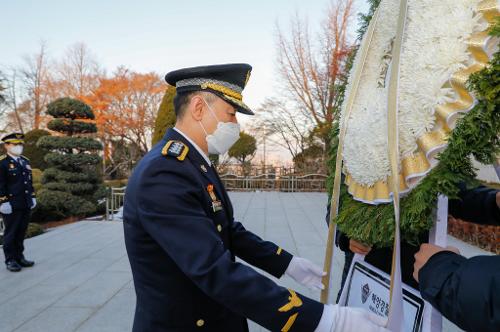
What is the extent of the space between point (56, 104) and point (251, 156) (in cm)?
1320

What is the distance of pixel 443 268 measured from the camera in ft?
3.59

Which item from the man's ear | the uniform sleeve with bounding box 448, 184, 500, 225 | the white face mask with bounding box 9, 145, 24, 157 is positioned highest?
→ the man's ear

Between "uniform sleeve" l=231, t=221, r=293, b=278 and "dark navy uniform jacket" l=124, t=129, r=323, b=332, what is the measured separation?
0.22m

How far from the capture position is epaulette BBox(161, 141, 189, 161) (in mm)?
1455

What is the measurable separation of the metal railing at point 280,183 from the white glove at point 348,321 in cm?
1522

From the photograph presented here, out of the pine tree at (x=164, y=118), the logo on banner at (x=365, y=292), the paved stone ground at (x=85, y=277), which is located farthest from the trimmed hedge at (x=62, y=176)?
the logo on banner at (x=365, y=292)

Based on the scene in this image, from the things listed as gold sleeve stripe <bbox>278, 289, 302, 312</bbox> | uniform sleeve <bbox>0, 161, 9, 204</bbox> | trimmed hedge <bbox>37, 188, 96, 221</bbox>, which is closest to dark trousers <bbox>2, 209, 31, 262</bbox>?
uniform sleeve <bbox>0, 161, 9, 204</bbox>

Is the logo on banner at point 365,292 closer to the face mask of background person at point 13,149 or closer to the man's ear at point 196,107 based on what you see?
the man's ear at point 196,107

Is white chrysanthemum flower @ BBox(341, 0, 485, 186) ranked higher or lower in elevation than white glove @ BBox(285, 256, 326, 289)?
higher

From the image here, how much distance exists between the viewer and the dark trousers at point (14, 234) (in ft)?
17.1

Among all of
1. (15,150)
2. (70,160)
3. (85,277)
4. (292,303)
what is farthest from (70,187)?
(292,303)

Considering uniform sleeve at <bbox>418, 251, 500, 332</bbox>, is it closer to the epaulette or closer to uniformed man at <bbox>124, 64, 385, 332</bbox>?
uniformed man at <bbox>124, 64, 385, 332</bbox>

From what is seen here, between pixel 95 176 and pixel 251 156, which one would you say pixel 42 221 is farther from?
pixel 251 156

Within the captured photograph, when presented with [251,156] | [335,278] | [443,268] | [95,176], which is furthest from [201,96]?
[251,156]
